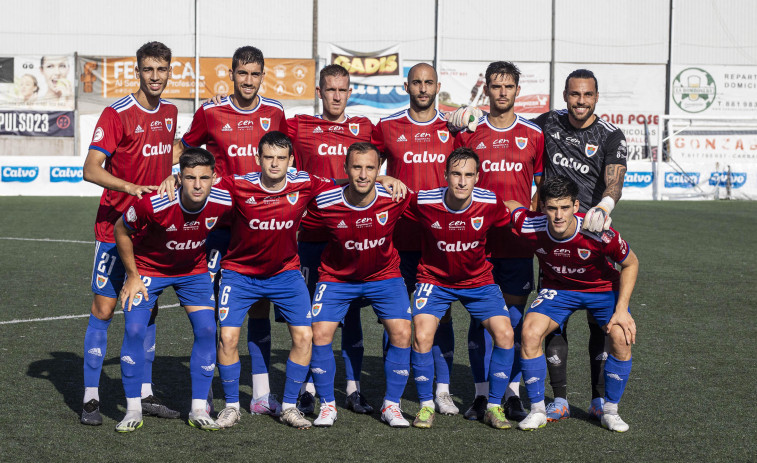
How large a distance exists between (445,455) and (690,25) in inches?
1379

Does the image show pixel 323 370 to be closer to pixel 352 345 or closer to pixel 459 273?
pixel 352 345

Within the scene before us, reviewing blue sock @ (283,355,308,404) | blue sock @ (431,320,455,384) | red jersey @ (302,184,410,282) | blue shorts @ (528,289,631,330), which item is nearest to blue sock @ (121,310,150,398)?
blue sock @ (283,355,308,404)

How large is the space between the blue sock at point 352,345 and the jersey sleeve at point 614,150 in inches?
77.9

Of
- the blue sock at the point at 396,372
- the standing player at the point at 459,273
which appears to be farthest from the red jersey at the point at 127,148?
the blue sock at the point at 396,372

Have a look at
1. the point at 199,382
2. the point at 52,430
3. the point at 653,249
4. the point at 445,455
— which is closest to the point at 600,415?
the point at 445,455

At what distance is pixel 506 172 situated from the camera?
5.96 meters

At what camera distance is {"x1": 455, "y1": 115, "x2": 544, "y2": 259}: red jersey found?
5.95m

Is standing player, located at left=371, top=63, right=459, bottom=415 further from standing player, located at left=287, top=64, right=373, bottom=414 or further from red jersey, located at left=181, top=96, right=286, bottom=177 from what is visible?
red jersey, located at left=181, top=96, right=286, bottom=177

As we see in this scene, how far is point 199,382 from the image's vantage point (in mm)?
5371

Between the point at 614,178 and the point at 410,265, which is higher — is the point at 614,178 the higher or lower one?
the higher one

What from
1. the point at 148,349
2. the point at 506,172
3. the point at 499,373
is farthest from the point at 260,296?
the point at 506,172

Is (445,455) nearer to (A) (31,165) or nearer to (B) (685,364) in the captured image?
(B) (685,364)

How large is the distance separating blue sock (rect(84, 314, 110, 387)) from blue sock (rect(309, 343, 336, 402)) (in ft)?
4.36

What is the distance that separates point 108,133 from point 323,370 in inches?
78.7
